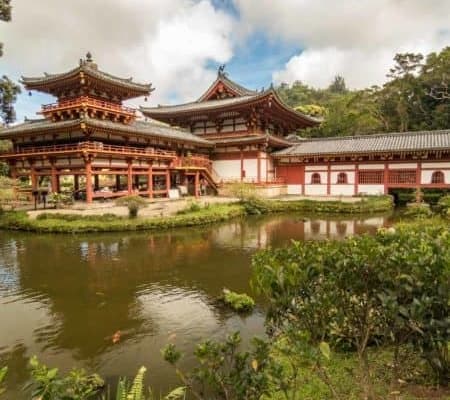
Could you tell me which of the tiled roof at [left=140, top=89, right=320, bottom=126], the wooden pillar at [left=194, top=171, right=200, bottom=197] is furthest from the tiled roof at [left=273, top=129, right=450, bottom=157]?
the wooden pillar at [left=194, top=171, right=200, bottom=197]

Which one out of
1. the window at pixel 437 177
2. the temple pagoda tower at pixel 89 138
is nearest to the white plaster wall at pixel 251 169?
the temple pagoda tower at pixel 89 138

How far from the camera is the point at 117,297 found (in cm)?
866

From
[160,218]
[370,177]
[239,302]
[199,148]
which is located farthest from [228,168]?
[239,302]

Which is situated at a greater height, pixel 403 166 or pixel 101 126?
pixel 101 126

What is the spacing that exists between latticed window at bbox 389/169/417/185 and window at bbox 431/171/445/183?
1.23 m

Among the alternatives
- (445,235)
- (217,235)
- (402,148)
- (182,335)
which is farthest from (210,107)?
(445,235)

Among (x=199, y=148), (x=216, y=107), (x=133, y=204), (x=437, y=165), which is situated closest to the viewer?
(x=133, y=204)

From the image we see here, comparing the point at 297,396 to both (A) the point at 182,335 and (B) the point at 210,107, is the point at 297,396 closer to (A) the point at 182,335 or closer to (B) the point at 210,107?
(A) the point at 182,335

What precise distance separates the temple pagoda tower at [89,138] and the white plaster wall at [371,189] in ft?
47.2

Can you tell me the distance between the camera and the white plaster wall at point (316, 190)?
30.9 metres

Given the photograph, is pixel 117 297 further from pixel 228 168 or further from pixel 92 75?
pixel 228 168

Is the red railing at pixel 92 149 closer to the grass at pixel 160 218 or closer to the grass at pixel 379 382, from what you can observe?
the grass at pixel 160 218

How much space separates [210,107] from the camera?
32781 mm

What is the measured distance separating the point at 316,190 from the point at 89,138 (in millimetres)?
19621
